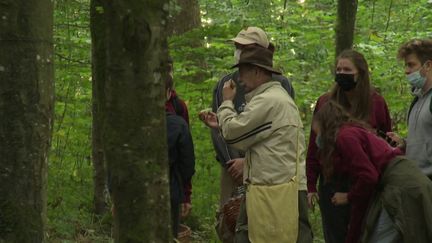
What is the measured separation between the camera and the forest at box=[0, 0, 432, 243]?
3012 millimetres

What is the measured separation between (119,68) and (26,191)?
1.62 meters

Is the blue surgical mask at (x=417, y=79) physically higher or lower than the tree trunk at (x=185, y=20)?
lower

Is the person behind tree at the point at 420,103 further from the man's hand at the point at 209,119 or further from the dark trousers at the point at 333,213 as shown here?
the man's hand at the point at 209,119

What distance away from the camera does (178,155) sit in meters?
5.36

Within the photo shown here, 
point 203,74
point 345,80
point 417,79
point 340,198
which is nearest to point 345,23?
point 345,80

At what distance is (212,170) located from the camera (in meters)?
9.36

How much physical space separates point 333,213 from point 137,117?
Answer: 8.62ft

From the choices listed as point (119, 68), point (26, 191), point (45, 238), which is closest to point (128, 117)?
point (119, 68)

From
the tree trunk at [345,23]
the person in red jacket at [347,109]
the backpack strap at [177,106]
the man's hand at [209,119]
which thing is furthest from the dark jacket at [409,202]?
the tree trunk at [345,23]

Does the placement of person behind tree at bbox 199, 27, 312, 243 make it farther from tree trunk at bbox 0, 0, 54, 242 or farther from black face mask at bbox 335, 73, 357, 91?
tree trunk at bbox 0, 0, 54, 242

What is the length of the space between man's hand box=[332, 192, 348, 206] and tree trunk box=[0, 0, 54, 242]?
7.08 feet

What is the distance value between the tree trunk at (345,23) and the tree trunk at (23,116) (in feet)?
11.1

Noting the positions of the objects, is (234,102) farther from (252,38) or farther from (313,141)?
(313,141)

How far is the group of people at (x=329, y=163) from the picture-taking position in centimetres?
435
